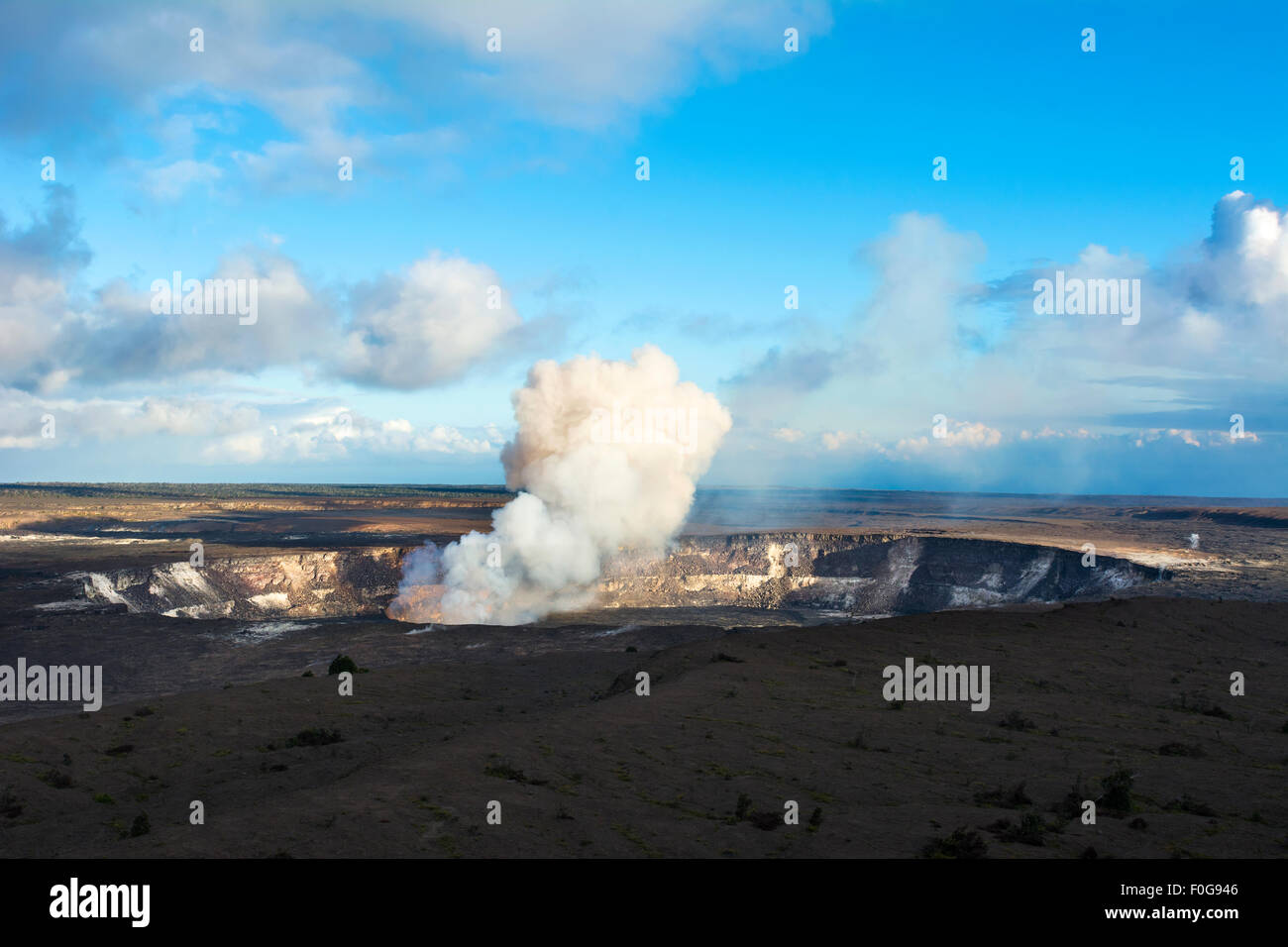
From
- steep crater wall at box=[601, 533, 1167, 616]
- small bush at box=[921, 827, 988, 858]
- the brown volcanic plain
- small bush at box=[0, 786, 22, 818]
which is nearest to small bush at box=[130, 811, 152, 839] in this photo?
the brown volcanic plain

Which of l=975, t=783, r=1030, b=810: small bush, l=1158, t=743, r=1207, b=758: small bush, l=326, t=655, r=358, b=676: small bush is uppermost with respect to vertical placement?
l=975, t=783, r=1030, b=810: small bush

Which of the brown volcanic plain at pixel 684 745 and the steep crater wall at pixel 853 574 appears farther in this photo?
the steep crater wall at pixel 853 574

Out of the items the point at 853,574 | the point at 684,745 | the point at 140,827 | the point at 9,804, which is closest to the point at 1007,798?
the point at 684,745

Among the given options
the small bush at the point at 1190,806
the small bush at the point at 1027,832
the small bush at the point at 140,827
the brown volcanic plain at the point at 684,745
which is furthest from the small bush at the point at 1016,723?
the small bush at the point at 140,827

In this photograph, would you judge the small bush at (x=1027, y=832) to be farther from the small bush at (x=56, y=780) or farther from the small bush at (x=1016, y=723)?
the small bush at (x=56, y=780)

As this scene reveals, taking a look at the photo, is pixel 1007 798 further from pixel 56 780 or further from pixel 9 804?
pixel 56 780

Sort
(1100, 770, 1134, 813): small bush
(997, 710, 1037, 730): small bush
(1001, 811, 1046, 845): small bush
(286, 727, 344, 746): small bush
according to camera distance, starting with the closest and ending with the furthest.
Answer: (1001, 811, 1046, 845): small bush → (1100, 770, 1134, 813): small bush → (997, 710, 1037, 730): small bush → (286, 727, 344, 746): small bush
